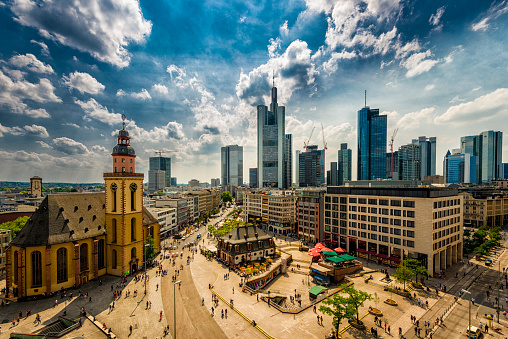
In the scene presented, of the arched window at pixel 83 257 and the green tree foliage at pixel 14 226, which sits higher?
the green tree foliage at pixel 14 226

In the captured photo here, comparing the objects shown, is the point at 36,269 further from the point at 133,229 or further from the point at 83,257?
the point at 133,229

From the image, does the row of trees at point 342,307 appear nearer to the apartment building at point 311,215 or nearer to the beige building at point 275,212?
the apartment building at point 311,215

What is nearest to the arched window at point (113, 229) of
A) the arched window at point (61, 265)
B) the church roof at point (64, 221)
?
the church roof at point (64, 221)

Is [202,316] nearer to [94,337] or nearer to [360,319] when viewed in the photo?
[94,337]

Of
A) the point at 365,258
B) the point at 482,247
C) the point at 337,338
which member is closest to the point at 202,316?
the point at 337,338

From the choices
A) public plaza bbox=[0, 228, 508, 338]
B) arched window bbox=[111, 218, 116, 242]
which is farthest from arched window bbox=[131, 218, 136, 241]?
public plaza bbox=[0, 228, 508, 338]

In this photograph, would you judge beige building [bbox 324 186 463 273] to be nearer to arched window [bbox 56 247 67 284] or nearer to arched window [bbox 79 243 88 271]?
arched window [bbox 79 243 88 271]
